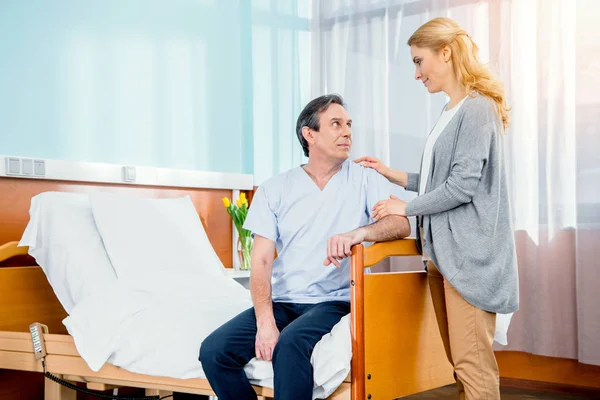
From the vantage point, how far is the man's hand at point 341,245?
6.59 feet

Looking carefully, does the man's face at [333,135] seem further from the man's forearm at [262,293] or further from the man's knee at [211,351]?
the man's knee at [211,351]

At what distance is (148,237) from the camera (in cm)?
283

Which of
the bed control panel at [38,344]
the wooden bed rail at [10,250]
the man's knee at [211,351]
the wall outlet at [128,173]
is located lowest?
the bed control panel at [38,344]

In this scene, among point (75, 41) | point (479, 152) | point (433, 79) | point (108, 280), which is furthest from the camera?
point (75, 41)

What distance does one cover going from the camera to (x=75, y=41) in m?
3.15

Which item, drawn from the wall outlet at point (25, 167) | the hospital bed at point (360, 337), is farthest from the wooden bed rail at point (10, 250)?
the wall outlet at point (25, 167)

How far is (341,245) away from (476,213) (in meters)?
0.39

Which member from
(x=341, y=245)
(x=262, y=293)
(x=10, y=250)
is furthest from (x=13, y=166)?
(x=341, y=245)

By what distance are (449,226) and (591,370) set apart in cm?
182

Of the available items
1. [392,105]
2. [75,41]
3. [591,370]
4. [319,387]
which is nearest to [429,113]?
[392,105]

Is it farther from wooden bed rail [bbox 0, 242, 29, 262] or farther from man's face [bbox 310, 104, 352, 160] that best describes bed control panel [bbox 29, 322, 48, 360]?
man's face [bbox 310, 104, 352, 160]

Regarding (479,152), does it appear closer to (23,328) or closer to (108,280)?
(108,280)

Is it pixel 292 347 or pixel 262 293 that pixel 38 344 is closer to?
pixel 262 293

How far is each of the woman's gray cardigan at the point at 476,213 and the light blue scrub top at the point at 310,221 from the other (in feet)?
1.11
